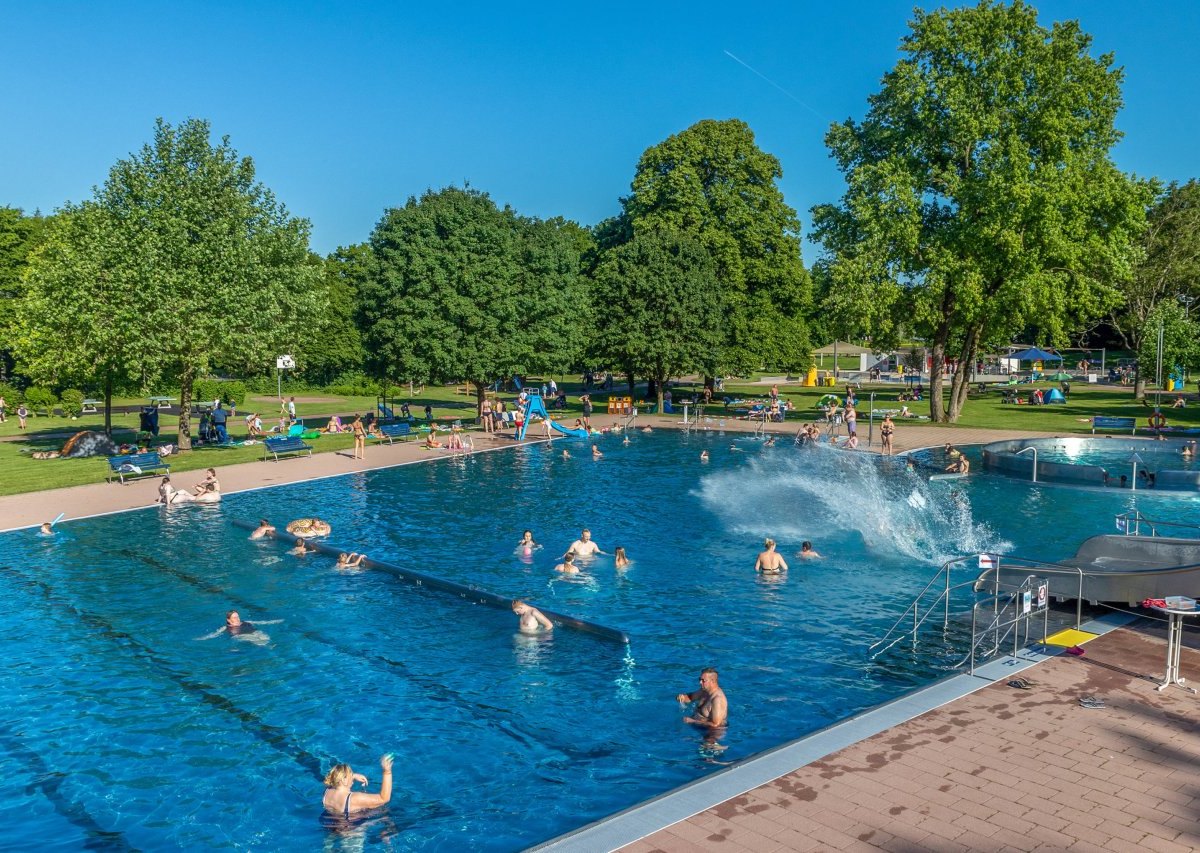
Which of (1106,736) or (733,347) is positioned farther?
(733,347)

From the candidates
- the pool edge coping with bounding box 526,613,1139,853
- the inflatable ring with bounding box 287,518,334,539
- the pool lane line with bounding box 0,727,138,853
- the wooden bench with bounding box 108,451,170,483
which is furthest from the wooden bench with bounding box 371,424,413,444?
the pool edge coping with bounding box 526,613,1139,853

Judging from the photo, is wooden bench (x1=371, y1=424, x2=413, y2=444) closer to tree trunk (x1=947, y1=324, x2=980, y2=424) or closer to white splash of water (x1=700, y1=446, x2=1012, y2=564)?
white splash of water (x1=700, y1=446, x2=1012, y2=564)

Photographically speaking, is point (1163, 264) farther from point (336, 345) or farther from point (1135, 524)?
point (336, 345)

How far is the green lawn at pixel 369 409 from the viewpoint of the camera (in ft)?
115

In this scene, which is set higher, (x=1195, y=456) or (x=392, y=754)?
(x=1195, y=456)

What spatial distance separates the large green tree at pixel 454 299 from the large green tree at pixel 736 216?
16.5m

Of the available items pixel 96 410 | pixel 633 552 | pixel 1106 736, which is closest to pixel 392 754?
pixel 1106 736

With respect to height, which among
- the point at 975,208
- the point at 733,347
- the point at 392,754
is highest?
the point at 975,208

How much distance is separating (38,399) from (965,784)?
203 ft

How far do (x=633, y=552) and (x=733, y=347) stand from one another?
38.9 m

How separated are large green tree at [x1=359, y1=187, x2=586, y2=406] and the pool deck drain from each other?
119 feet

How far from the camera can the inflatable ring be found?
24953 millimetres

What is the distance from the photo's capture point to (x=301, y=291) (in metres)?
44.0

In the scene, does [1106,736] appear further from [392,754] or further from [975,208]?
[975,208]
